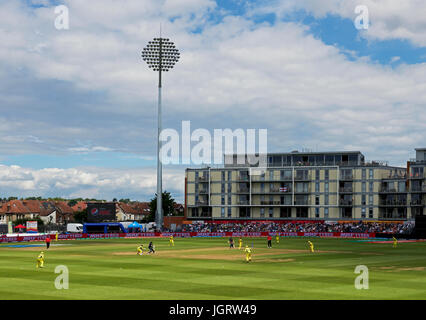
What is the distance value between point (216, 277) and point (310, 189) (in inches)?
3839

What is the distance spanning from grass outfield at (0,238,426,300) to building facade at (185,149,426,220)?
7206 cm

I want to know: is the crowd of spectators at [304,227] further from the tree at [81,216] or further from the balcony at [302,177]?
the tree at [81,216]

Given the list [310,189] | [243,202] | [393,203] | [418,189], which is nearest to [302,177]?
[310,189]

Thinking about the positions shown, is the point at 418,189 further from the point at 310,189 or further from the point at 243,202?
the point at 243,202

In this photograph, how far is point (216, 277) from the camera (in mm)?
38062

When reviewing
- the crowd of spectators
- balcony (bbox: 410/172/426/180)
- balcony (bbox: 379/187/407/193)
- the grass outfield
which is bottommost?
the crowd of spectators

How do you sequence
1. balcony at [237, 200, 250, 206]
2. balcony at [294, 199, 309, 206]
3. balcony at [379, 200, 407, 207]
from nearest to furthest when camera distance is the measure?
1. balcony at [379, 200, 407, 207]
2. balcony at [294, 199, 309, 206]
3. balcony at [237, 200, 250, 206]

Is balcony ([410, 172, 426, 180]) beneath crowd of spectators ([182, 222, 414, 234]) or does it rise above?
above

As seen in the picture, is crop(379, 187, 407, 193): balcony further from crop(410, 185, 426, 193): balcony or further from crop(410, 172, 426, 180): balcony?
crop(410, 172, 426, 180): balcony

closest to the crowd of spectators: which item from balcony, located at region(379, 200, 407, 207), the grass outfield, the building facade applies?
the building facade

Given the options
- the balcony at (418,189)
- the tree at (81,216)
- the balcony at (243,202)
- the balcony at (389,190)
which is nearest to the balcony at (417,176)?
the balcony at (418,189)

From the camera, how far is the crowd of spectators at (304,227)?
372ft

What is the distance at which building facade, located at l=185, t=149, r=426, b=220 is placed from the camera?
126 metres
